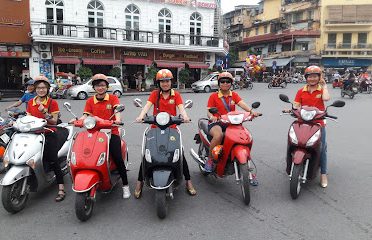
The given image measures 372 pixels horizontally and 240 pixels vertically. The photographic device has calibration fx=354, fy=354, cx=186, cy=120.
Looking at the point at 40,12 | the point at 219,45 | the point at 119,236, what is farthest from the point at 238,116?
the point at 219,45

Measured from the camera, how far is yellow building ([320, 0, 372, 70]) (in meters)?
47.5

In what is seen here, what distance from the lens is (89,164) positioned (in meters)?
3.84

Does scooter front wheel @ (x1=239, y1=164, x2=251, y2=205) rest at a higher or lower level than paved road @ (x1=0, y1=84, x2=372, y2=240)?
higher

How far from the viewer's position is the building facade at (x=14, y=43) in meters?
23.4

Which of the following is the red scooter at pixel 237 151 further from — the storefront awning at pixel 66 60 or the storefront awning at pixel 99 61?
the storefront awning at pixel 99 61

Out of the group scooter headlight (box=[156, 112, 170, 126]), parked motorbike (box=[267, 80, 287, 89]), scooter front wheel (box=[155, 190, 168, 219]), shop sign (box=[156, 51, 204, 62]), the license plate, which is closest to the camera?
scooter front wheel (box=[155, 190, 168, 219])

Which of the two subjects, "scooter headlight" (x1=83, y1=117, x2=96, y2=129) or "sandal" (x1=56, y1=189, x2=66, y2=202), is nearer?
"scooter headlight" (x1=83, y1=117, x2=96, y2=129)

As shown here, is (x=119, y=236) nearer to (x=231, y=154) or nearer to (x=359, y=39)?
(x=231, y=154)

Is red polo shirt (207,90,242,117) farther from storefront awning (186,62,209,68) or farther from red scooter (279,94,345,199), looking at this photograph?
storefront awning (186,62,209,68)

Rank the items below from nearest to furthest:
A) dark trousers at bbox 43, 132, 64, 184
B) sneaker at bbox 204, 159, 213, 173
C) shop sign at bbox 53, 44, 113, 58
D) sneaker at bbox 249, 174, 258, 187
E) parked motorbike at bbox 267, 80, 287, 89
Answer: dark trousers at bbox 43, 132, 64, 184 < sneaker at bbox 204, 159, 213, 173 < sneaker at bbox 249, 174, 258, 187 < shop sign at bbox 53, 44, 113, 58 < parked motorbike at bbox 267, 80, 287, 89

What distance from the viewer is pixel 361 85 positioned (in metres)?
23.3

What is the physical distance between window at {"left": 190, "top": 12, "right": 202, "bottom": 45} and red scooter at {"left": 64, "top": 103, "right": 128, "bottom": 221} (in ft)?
89.2

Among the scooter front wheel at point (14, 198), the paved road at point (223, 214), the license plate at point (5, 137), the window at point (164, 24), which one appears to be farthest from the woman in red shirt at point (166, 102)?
the window at point (164, 24)

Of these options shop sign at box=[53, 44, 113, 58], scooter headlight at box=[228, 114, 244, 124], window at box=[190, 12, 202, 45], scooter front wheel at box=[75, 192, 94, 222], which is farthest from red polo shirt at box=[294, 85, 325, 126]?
window at box=[190, 12, 202, 45]
